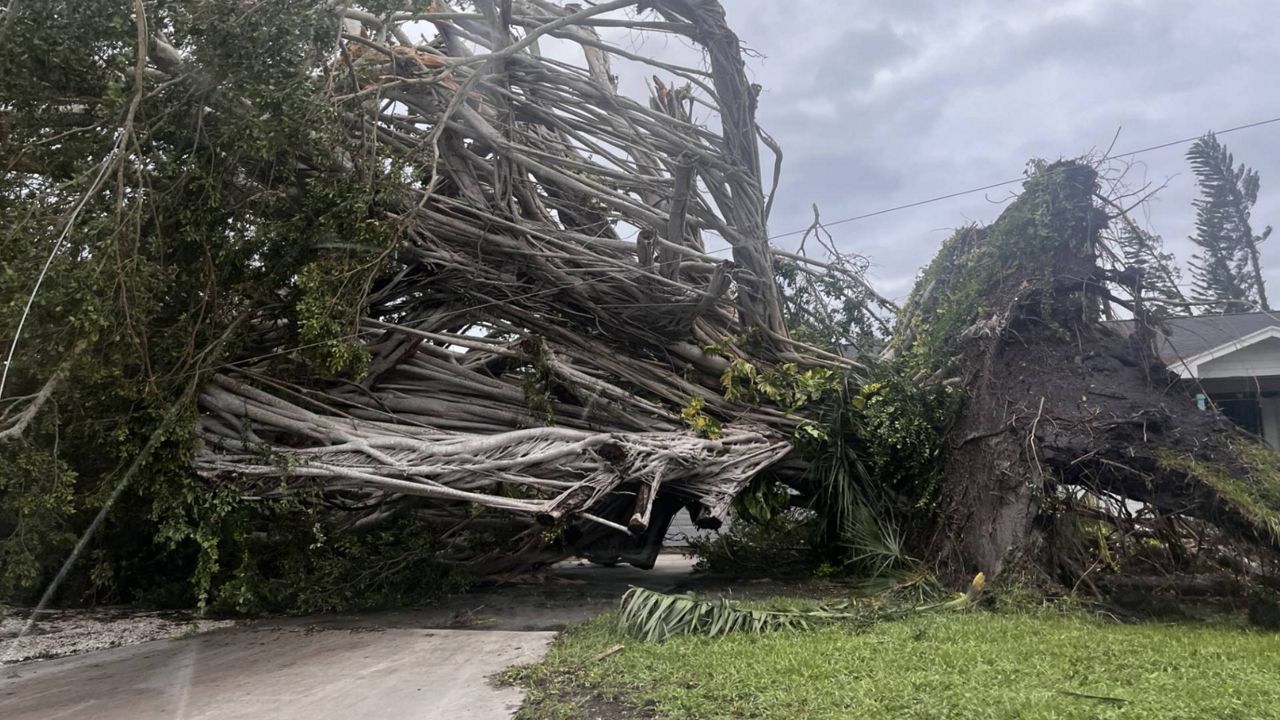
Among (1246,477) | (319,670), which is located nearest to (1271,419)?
(1246,477)

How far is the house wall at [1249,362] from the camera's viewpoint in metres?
12.6

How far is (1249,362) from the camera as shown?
1276 centimetres

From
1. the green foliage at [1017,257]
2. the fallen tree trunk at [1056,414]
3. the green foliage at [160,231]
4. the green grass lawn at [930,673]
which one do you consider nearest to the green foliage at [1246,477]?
the fallen tree trunk at [1056,414]

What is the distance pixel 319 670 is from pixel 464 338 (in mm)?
3564

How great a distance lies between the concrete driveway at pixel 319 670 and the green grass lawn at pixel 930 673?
0.58 meters

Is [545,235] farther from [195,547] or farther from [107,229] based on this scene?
[195,547]

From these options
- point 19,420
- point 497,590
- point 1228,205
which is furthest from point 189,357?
point 1228,205

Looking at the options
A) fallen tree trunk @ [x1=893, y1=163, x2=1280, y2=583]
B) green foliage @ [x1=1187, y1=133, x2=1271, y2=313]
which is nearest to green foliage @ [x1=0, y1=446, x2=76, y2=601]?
fallen tree trunk @ [x1=893, y1=163, x2=1280, y2=583]

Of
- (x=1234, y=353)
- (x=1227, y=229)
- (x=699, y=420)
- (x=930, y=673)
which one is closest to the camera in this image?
(x=930, y=673)

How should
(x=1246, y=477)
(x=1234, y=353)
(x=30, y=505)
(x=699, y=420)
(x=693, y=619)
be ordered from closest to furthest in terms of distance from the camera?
(x=30, y=505) → (x=693, y=619) → (x=1246, y=477) → (x=699, y=420) → (x=1234, y=353)

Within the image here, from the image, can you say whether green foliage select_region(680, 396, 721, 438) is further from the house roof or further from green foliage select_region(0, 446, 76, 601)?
the house roof

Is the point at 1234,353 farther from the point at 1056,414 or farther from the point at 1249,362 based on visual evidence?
the point at 1056,414

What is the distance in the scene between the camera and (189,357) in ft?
24.1

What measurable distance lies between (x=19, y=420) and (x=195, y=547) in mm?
3815
